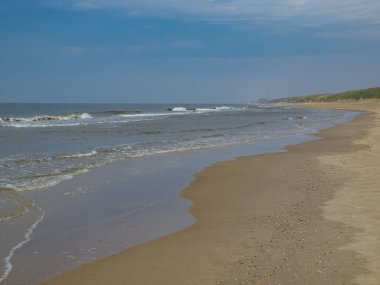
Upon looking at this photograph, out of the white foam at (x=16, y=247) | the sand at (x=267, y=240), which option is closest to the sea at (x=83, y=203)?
the white foam at (x=16, y=247)

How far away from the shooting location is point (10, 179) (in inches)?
524

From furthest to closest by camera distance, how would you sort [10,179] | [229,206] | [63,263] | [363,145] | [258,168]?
[363,145]
[258,168]
[10,179]
[229,206]
[63,263]

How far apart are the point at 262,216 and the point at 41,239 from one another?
4008 millimetres

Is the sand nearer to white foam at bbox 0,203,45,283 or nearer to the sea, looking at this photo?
the sea

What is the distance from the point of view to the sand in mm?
5797

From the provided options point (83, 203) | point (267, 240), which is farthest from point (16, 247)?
point (267, 240)

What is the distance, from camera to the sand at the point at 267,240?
19.0 ft

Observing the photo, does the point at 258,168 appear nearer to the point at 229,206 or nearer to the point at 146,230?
the point at 229,206

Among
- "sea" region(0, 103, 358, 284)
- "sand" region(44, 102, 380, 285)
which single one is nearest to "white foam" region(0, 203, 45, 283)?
"sea" region(0, 103, 358, 284)

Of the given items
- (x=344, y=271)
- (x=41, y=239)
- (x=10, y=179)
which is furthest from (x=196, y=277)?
(x=10, y=179)

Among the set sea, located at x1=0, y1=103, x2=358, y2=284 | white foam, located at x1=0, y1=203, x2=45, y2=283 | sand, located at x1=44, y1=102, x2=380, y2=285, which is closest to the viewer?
sand, located at x1=44, y1=102, x2=380, y2=285

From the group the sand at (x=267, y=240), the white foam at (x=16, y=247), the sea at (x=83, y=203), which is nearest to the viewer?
the sand at (x=267, y=240)

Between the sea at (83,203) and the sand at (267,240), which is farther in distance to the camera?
the sea at (83,203)

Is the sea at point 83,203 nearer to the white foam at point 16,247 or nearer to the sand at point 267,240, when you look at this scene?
the white foam at point 16,247
